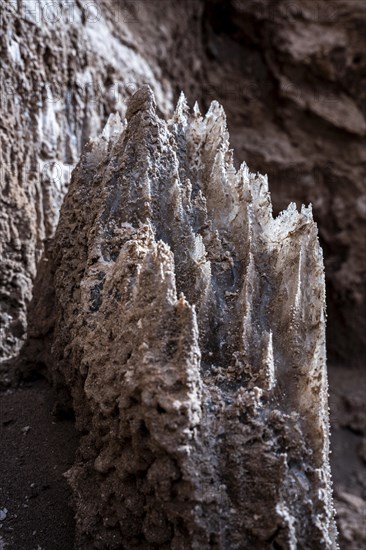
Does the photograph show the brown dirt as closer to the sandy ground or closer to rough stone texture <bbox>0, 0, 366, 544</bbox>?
the sandy ground

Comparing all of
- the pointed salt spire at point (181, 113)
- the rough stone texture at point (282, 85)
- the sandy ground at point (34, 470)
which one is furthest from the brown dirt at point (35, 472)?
the rough stone texture at point (282, 85)

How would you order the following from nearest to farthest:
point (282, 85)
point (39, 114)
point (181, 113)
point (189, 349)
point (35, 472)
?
point (189, 349)
point (35, 472)
point (181, 113)
point (39, 114)
point (282, 85)

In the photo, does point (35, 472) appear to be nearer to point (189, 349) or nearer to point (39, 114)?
point (189, 349)

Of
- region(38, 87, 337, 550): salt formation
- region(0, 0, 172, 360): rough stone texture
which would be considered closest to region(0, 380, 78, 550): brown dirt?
region(38, 87, 337, 550): salt formation

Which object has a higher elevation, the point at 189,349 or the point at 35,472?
the point at 189,349

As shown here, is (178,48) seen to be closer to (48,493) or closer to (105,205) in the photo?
(105,205)

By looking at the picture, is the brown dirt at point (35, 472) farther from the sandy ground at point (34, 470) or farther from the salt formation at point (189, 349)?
the salt formation at point (189, 349)

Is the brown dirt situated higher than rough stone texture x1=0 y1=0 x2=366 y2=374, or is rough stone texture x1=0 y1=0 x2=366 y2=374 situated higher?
rough stone texture x1=0 y1=0 x2=366 y2=374

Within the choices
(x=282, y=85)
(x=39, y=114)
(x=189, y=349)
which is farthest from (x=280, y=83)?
(x=189, y=349)
